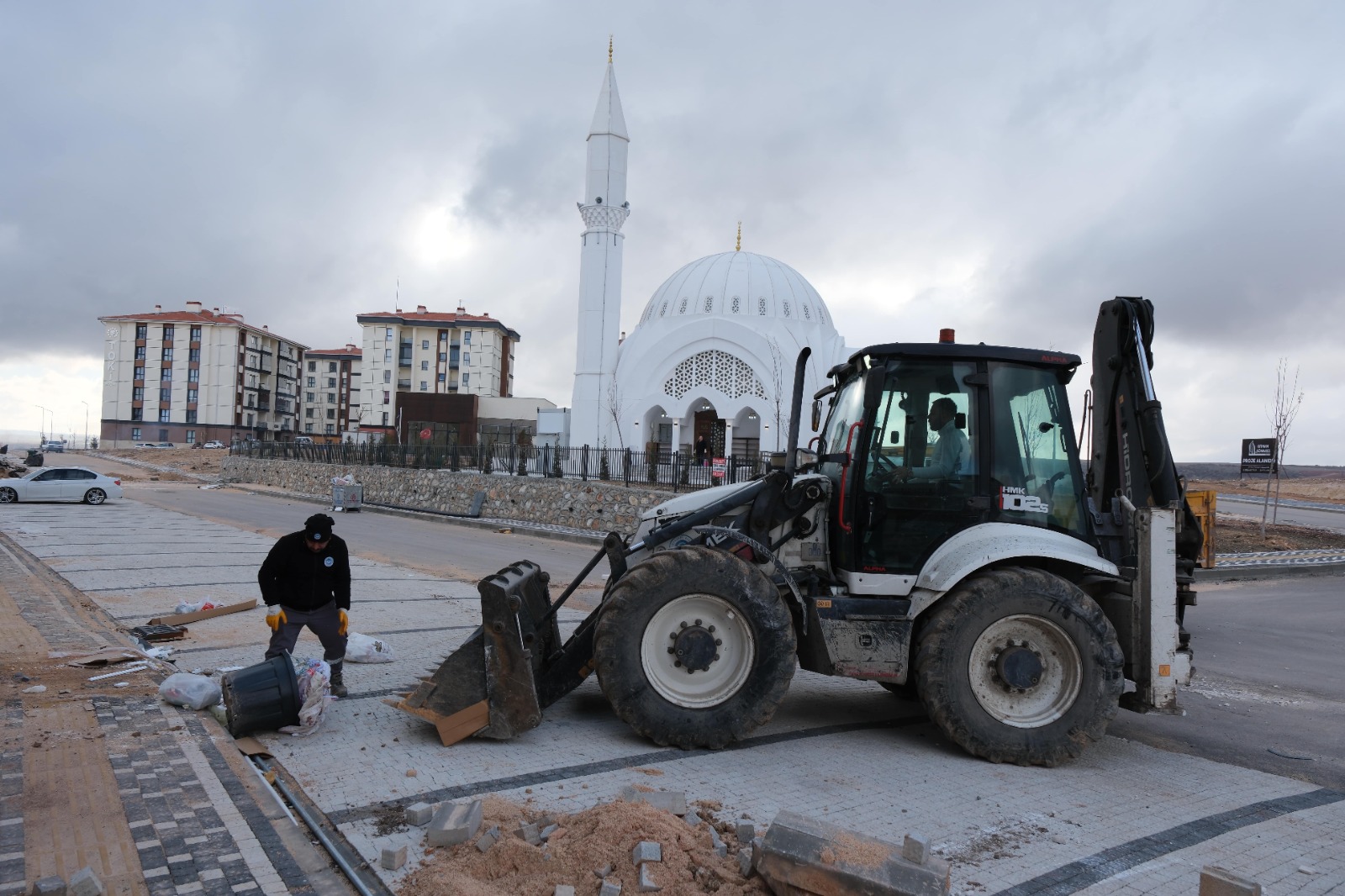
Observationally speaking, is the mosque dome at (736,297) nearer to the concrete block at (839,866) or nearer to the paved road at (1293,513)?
the paved road at (1293,513)

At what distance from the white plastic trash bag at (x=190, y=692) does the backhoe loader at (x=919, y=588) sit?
4.95 ft

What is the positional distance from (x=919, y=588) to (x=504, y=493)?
23.9 m

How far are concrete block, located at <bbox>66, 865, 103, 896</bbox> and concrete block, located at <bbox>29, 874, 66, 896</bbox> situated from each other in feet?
0.09

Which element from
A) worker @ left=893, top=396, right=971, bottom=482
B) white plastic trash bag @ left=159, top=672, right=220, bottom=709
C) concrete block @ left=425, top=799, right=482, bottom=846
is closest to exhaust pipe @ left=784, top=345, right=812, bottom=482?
worker @ left=893, top=396, right=971, bottom=482

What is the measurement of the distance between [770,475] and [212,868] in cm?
374

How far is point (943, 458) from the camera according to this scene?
5.75 meters

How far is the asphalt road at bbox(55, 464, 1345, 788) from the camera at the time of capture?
6156mm

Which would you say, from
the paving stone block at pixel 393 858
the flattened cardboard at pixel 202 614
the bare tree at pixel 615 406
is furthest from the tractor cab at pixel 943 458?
the bare tree at pixel 615 406

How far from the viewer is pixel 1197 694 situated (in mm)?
7684

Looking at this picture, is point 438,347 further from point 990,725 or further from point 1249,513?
point 990,725

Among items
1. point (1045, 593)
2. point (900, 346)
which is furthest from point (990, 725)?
point (900, 346)

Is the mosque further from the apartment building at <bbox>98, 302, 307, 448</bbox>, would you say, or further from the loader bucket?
the apartment building at <bbox>98, 302, 307, 448</bbox>

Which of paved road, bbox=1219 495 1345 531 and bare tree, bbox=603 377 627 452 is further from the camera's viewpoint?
bare tree, bbox=603 377 627 452

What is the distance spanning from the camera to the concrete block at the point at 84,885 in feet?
10.5
